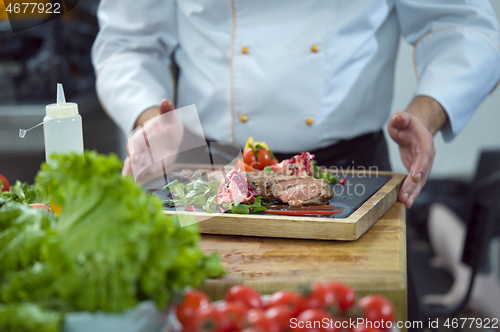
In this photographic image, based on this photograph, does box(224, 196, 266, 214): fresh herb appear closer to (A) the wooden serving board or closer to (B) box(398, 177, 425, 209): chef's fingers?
(A) the wooden serving board

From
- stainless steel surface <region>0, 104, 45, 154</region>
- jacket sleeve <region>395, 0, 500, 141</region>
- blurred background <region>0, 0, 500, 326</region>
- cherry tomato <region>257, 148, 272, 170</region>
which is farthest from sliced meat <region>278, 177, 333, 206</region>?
stainless steel surface <region>0, 104, 45, 154</region>

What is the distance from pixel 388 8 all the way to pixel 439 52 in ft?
0.78

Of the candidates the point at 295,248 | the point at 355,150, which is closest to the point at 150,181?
the point at 295,248

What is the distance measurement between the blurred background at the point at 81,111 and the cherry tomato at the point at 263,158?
4.95 feet

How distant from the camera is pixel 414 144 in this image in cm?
144

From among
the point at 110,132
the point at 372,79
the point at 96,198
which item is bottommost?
the point at 110,132

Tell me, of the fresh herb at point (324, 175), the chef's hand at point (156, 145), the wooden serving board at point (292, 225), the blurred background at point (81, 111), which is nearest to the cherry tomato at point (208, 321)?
the wooden serving board at point (292, 225)

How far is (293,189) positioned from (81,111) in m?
2.16

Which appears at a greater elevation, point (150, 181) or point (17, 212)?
point (17, 212)

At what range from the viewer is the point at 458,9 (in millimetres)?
1612

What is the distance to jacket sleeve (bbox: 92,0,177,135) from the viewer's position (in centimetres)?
168

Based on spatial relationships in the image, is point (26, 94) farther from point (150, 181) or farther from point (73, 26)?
point (150, 181)

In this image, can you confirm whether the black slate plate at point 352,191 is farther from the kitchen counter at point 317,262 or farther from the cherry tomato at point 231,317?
the cherry tomato at point 231,317

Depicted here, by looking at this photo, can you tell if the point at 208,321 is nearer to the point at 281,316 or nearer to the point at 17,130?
the point at 281,316
